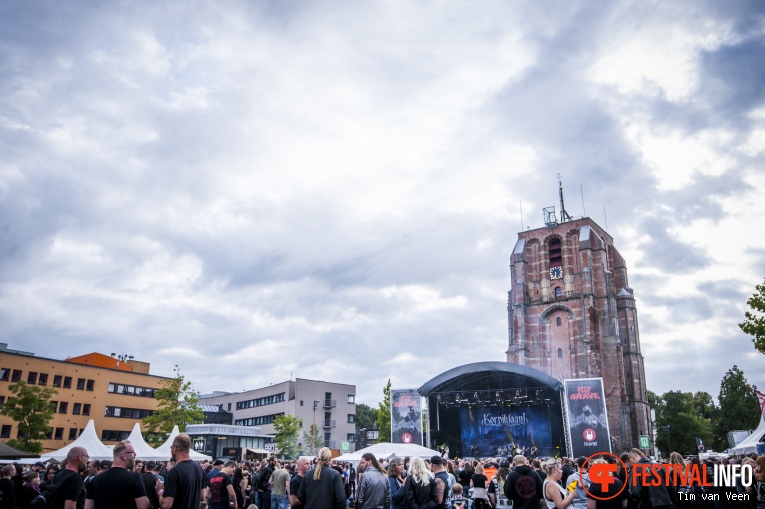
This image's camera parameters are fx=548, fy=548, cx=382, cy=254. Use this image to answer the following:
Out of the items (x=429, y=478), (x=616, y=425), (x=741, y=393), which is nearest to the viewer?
(x=429, y=478)

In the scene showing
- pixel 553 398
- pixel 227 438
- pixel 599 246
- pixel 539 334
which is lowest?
pixel 227 438

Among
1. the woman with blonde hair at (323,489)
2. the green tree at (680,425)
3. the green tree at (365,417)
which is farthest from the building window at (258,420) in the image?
the woman with blonde hair at (323,489)

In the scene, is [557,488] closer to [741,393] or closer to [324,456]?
[324,456]

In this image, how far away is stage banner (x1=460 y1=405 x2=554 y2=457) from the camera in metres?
42.8

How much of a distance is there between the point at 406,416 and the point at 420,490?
34994 millimetres

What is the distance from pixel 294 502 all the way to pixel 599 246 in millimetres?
56381

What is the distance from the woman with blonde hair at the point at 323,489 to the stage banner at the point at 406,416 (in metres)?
35.0

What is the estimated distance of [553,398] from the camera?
43062 millimetres

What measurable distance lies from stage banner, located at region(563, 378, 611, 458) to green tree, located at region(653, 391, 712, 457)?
3210cm

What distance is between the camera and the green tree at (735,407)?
61125 millimetres

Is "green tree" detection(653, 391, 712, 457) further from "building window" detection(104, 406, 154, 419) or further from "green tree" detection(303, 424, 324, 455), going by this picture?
"building window" detection(104, 406, 154, 419)

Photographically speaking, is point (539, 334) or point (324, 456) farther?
point (539, 334)

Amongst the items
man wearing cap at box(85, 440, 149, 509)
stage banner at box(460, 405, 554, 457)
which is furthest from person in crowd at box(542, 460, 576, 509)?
stage banner at box(460, 405, 554, 457)

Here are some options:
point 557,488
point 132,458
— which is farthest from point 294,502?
point 557,488
